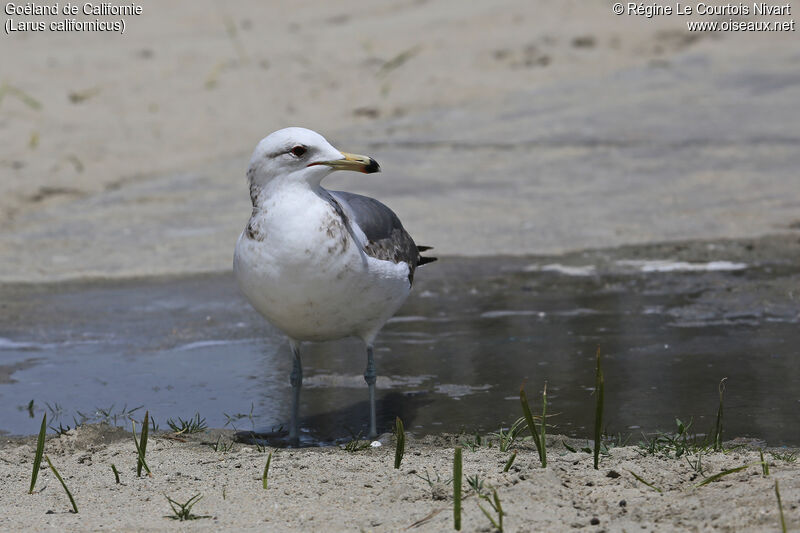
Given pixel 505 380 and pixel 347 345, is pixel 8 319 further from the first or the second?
pixel 505 380

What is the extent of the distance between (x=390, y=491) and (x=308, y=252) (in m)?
1.12

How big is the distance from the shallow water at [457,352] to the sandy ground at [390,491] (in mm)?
609

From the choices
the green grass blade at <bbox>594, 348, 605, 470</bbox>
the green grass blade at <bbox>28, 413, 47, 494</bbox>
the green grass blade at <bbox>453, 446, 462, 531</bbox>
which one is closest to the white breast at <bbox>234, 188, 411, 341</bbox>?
the green grass blade at <bbox>28, 413, 47, 494</bbox>

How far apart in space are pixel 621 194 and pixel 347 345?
4.00 metres

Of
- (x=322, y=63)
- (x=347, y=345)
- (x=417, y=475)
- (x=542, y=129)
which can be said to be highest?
(x=322, y=63)

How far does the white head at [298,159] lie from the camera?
4.75 meters

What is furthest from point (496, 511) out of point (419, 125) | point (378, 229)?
point (419, 125)

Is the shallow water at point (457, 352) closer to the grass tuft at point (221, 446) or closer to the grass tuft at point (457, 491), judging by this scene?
the grass tuft at point (221, 446)

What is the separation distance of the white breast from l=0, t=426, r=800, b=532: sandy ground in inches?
23.0

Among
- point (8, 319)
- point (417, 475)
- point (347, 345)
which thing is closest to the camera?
→ point (417, 475)

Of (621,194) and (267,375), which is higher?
(621,194)

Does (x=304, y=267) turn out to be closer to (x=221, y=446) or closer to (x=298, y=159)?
(x=298, y=159)

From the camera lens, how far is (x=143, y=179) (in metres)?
11.5

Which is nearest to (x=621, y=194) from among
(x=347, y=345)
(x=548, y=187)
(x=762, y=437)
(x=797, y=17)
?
(x=548, y=187)
